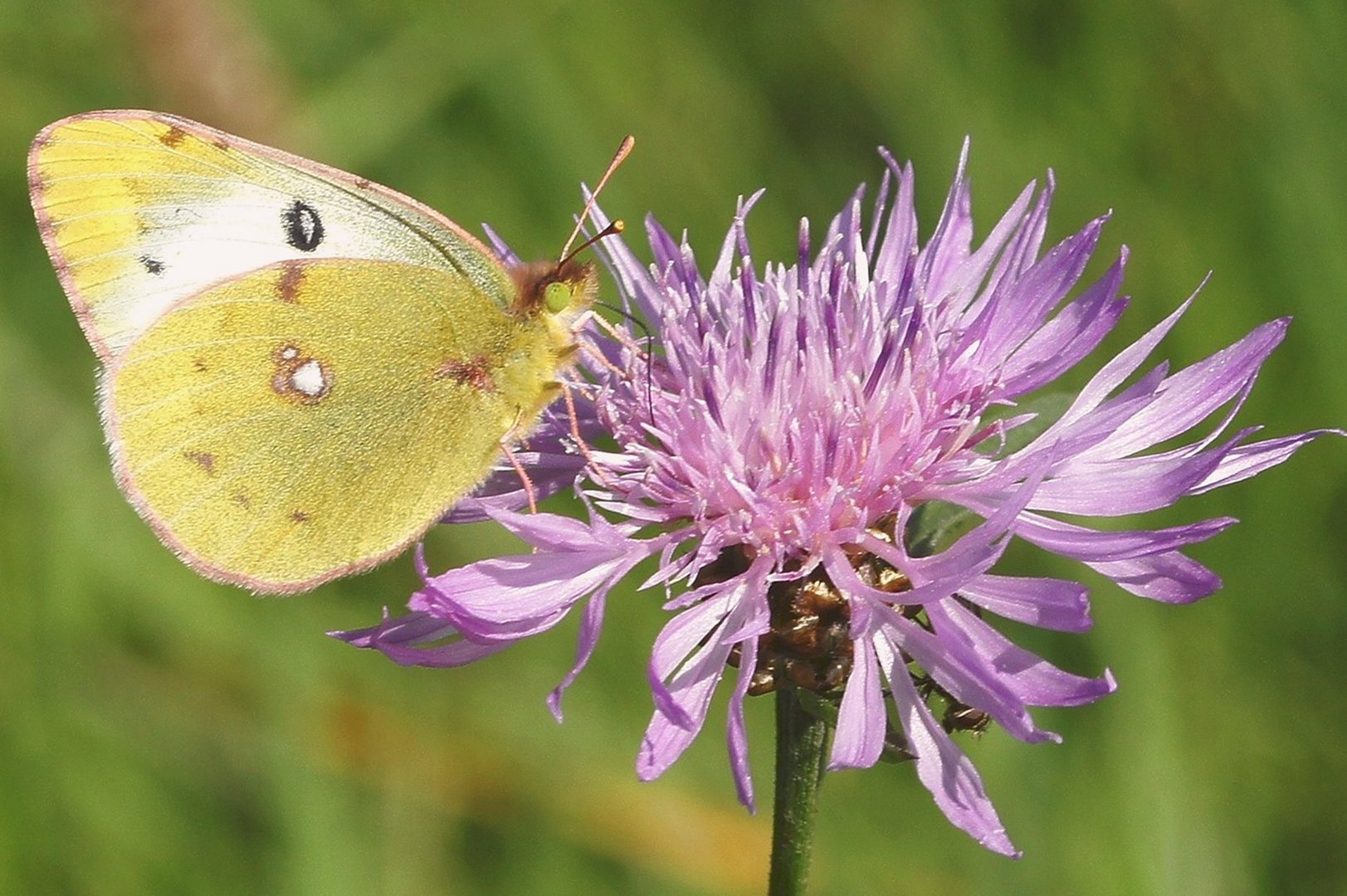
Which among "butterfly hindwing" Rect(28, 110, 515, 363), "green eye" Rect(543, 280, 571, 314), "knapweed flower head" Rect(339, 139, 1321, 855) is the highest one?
"butterfly hindwing" Rect(28, 110, 515, 363)

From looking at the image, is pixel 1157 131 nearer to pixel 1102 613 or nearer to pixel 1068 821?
pixel 1102 613

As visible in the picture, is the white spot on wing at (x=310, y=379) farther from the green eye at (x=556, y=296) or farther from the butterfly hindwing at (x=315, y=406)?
the green eye at (x=556, y=296)

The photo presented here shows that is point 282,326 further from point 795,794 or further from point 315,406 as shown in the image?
point 795,794

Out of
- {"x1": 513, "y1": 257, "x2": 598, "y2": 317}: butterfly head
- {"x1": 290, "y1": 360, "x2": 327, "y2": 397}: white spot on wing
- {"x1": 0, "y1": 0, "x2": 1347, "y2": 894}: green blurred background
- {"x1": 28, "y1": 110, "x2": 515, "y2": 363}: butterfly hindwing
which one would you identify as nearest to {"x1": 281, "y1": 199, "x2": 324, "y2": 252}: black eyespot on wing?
{"x1": 28, "y1": 110, "x2": 515, "y2": 363}: butterfly hindwing

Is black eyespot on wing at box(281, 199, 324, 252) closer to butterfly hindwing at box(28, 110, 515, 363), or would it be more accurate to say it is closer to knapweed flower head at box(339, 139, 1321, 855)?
butterfly hindwing at box(28, 110, 515, 363)

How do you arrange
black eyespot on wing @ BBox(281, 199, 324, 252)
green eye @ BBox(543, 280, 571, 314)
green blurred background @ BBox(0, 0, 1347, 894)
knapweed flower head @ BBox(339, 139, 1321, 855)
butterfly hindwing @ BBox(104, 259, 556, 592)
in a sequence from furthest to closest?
1. green blurred background @ BBox(0, 0, 1347, 894)
2. black eyespot on wing @ BBox(281, 199, 324, 252)
3. green eye @ BBox(543, 280, 571, 314)
4. butterfly hindwing @ BBox(104, 259, 556, 592)
5. knapweed flower head @ BBox(339, 139, 1321, 855)

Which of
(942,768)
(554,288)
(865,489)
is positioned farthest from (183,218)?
(942,768)

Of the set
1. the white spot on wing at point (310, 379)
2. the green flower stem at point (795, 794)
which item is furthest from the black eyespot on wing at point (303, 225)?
the green flower stem at point (795, 794)
